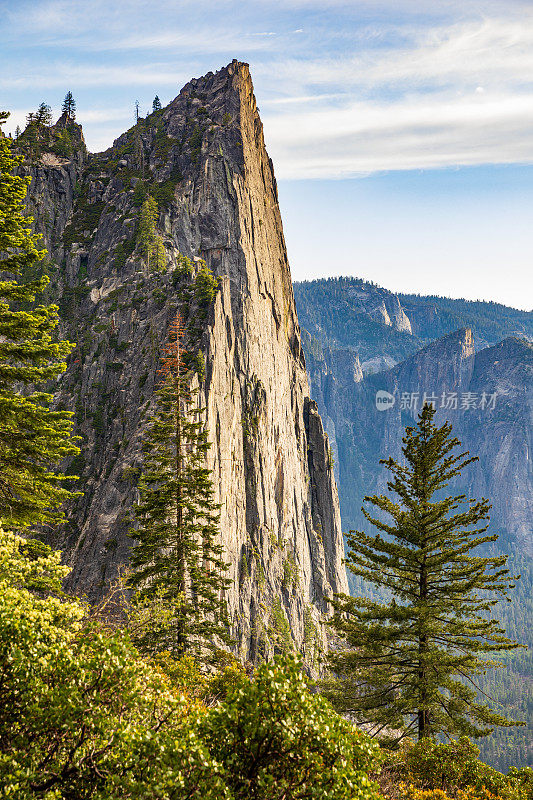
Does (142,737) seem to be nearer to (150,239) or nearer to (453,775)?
(453,775)

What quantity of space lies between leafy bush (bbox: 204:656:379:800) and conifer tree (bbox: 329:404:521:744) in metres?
12.1

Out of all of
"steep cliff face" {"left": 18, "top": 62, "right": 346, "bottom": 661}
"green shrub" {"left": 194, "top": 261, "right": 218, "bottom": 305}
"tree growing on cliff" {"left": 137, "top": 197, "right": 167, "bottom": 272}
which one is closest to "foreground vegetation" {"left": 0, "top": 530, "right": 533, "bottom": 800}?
"steep cliff face" {"left": 18, "top": 62, "right": 346, "bottom": 661}

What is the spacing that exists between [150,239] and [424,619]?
10346 cm

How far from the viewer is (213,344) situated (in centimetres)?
9194

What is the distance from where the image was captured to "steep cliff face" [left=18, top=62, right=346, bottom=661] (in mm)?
87438

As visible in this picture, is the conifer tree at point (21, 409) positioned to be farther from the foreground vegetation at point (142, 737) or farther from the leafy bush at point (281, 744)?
the leafy bush at point (281, 744)

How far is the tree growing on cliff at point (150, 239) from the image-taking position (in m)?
108

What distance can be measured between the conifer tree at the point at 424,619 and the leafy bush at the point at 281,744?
12065 millimetres

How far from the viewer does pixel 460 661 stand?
21062 millimetres

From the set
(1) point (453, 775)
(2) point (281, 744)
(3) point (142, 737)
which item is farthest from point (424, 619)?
(3) point (142, 737)

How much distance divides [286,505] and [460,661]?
102 meters

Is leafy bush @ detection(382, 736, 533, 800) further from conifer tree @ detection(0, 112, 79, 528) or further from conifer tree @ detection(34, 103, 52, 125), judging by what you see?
conifer tree @ detection(34, 103, 52, 125)

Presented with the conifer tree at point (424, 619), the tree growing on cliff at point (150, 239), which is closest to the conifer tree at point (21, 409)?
the conifer tree at point (424, 619)

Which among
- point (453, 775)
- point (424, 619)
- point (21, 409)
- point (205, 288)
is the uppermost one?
Answer: point (205, 288)
